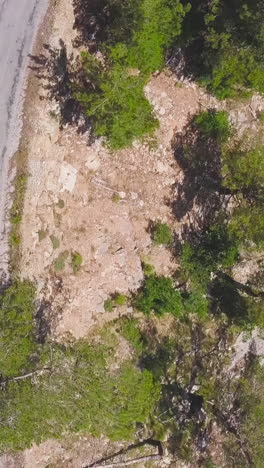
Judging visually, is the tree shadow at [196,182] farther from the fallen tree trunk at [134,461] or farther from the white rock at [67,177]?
the fallen tree trunk at [134,461]

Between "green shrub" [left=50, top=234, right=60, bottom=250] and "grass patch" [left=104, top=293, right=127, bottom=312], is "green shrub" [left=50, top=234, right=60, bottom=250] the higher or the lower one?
the higher one

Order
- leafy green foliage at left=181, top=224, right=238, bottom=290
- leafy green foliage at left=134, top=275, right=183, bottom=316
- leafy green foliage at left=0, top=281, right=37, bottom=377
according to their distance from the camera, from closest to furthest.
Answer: leafy green foliage at left=0, top=281, right=37, bottom=377 < leafy green foliage at left=134, top=275, right=183, bottom=316 < leafy green foliage at left=181, top=224, right=238, bottom=290

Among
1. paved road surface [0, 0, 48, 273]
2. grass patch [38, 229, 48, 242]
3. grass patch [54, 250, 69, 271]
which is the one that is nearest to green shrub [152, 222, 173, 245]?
grass patch [54, 250, 69, 271]

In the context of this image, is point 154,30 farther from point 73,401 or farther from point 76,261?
point 73,401

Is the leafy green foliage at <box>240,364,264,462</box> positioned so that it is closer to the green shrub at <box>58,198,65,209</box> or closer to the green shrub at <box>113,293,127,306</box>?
the green shrub at <box>113,293,127,306</box>

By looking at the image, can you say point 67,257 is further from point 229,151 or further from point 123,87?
point 229,151
